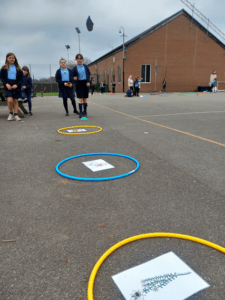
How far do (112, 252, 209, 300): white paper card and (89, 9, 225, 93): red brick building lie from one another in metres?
29.5

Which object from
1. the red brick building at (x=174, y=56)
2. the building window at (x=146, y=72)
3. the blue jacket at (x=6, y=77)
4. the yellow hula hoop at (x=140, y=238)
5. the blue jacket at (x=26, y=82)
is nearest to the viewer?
the yellow hula hoop at (x=140, y=238)

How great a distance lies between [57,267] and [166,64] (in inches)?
1237

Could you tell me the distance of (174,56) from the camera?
30.1 meters

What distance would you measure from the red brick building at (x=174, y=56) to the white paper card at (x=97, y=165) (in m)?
27.1

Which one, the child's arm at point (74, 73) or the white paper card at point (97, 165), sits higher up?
the child's arm at point (74, 73)

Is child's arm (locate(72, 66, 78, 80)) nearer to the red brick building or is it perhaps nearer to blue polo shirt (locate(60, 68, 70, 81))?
blue polo shirt (locate(60, 68, 70, 81))

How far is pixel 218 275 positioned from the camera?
1.63 metres

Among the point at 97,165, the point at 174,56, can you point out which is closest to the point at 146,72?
the point at 174,56

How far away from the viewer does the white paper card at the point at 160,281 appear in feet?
4.86

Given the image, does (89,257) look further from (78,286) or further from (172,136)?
(172,136)

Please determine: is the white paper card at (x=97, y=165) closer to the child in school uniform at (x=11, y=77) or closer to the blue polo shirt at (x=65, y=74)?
the child in school uniform at (x=11, y=77)

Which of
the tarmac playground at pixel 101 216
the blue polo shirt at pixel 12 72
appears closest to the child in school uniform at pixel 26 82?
the blue polo shirt at pixel 12 72

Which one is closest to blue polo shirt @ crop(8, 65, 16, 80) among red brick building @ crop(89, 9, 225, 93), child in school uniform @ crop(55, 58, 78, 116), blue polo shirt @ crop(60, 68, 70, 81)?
child in school uniform @ crop(55, 58, 78, 116)

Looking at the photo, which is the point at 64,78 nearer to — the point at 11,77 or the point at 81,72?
the point at 81,72
